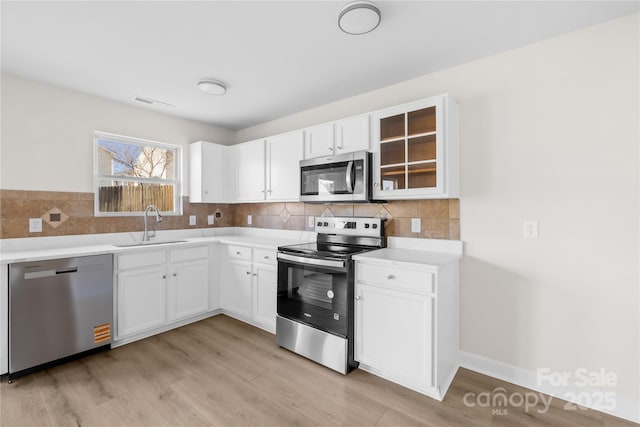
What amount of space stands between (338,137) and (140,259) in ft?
7.28

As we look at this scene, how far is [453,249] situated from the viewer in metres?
2.44

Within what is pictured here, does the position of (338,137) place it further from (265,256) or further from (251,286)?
(251,286)

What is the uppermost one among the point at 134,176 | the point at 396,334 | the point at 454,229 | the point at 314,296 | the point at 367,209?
the point at 134,176

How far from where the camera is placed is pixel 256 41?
208 cm

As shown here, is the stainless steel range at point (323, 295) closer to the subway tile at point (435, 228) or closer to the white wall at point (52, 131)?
the subway tile at point (435, 228)

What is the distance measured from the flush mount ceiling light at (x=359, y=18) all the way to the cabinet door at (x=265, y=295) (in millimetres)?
2118

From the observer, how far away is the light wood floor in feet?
5.87

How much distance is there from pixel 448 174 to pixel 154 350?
114 inches

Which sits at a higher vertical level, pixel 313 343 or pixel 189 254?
pixel 189 254

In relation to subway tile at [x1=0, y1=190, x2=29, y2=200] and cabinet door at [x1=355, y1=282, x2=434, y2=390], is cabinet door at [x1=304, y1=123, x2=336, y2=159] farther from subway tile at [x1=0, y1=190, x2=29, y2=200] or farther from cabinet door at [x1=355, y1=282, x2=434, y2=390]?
subway tile at [x1=0, y1=190, x2=29, y2=200]

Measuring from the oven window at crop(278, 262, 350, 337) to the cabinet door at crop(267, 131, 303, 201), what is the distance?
35.4 inches

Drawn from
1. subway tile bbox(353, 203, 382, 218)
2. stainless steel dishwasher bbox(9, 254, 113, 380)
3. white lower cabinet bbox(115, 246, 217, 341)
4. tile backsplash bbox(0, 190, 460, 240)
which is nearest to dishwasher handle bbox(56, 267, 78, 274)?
stainless steel dishwasher bbox(9, 254, 113, 380)

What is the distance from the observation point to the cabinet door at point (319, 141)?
113 inches

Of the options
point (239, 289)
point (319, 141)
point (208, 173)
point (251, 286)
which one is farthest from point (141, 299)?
point (319, 141)
